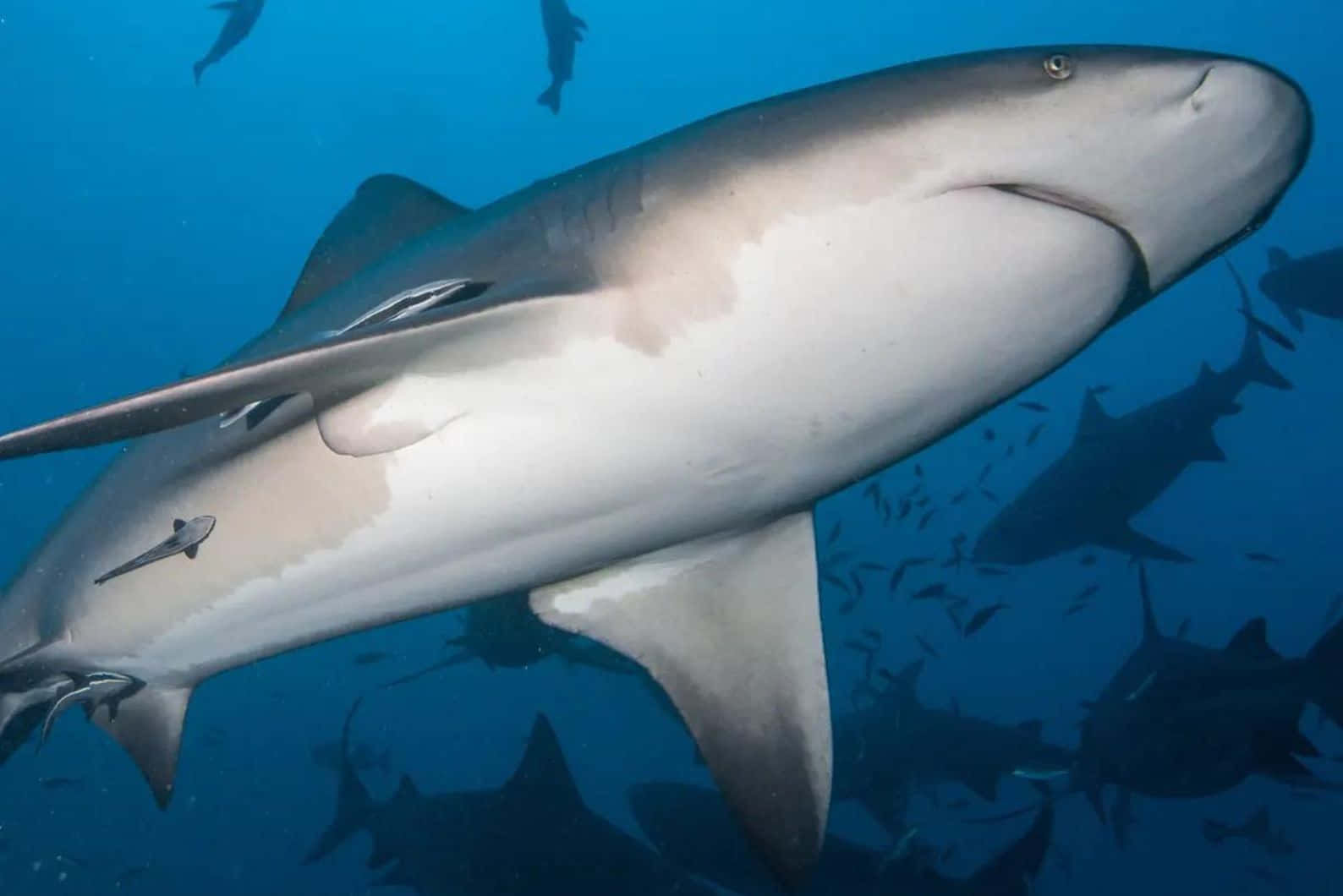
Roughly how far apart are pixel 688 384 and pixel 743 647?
145 centimetres

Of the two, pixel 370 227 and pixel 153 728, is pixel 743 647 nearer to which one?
pixel 370 227

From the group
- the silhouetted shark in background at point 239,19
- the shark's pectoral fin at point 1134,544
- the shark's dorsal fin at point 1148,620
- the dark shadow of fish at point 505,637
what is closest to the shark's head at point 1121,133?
the dark shadow of fish at point 505,637

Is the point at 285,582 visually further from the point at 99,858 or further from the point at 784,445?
the point at 99,858

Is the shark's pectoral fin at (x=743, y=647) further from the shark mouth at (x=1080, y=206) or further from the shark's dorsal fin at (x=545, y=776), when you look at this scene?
the shark's dorsal fin at (x=545, y=776)

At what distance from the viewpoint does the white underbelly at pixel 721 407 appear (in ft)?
5.43

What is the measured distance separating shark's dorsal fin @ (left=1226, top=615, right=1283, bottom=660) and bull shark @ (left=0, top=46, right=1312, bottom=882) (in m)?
5.35

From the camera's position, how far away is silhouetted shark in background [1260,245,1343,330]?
954 cm

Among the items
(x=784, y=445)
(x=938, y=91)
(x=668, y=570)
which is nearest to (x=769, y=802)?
(x=668, y=570)

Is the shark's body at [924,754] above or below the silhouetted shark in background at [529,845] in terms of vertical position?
below

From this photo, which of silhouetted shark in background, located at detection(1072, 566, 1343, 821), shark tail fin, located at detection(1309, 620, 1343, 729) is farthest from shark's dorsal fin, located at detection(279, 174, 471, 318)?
shark tail fin, located at detection(1309, 620, 1343, 729)

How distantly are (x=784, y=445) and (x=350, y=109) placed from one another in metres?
51.0

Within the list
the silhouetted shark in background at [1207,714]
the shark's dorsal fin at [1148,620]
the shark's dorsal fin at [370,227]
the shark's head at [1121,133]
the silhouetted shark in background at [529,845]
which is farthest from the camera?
the shark's dorsal fin at [1148,620]

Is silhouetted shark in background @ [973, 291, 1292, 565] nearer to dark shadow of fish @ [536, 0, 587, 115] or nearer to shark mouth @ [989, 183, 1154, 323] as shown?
dark shadow of fish @ [536, 0, 587, 115]

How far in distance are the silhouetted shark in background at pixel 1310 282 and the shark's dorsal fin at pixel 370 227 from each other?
33.0ft
